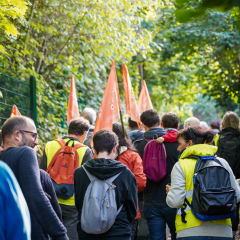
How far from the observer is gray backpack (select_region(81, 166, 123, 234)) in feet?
10.5

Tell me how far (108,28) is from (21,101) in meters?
3.13

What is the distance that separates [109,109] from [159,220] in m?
1.72

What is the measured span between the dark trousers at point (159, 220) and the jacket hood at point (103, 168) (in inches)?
66.8

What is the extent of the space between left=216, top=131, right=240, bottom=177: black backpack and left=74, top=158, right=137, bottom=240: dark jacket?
304 cm

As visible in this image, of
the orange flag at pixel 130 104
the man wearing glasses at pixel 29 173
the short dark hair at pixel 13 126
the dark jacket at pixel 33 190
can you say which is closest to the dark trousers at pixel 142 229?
the orange flag at pixel 130 104

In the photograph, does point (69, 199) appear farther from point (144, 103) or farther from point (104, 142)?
point (144, 103)

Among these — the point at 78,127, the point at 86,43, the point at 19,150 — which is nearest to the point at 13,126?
the point at 19,150

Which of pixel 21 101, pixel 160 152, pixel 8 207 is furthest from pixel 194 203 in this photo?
pixel 21 101

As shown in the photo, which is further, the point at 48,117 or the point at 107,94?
the point at 48,117

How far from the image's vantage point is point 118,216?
3365mm

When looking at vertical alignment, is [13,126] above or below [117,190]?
above

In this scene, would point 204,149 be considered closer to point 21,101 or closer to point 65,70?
point 21,101

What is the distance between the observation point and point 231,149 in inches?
239

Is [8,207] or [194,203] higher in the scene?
[8,207]
